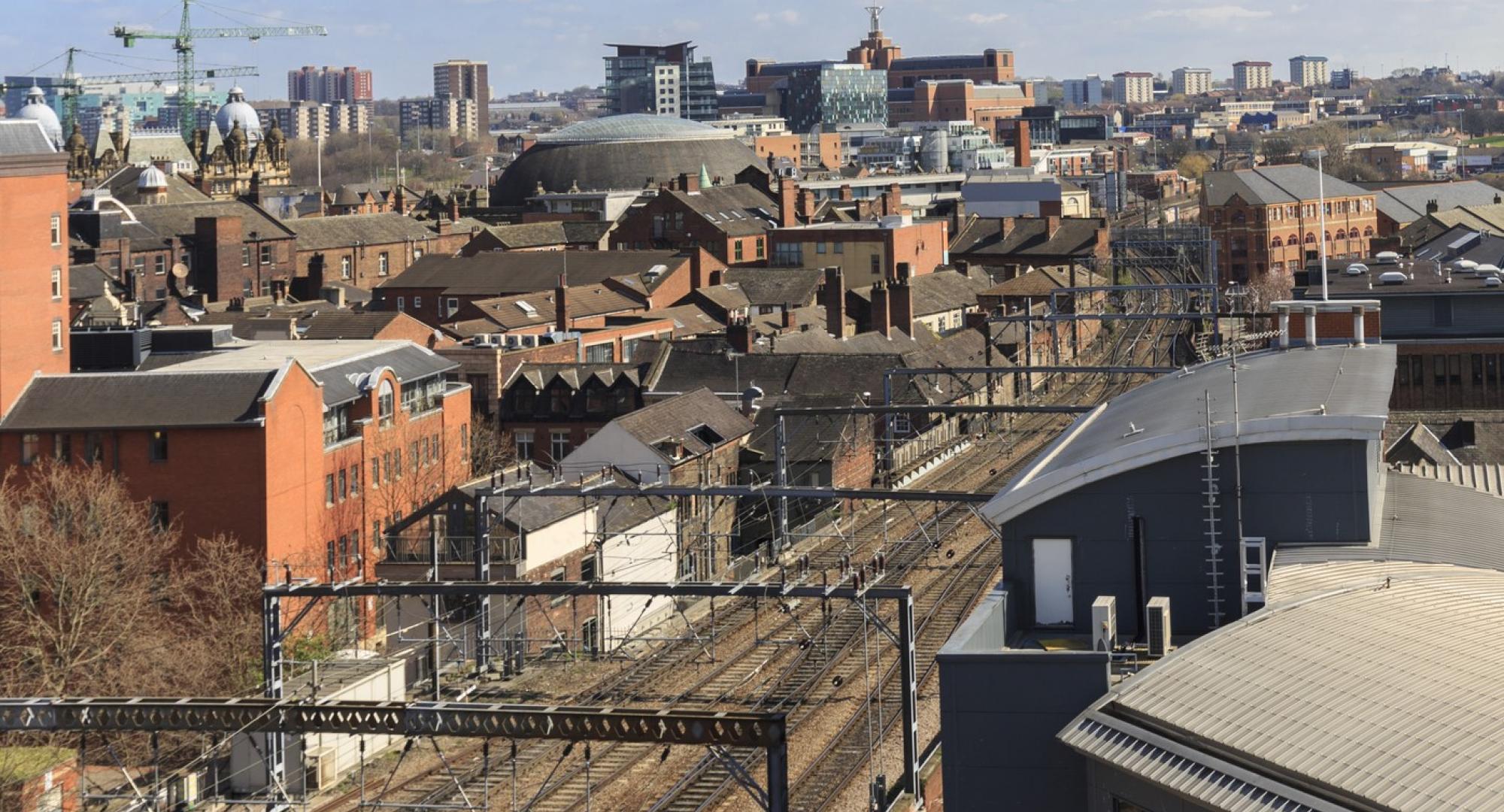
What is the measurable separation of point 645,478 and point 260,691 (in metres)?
13.9

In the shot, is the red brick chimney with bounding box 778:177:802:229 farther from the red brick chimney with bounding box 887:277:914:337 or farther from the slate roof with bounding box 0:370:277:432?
the slate roof with bounding box 0:370:277:432

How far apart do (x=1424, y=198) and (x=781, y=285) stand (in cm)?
5400

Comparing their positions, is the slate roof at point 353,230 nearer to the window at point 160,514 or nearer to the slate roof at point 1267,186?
the slate roof at point 1267,186

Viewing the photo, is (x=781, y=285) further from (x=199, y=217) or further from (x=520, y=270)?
(x=199, y=217)

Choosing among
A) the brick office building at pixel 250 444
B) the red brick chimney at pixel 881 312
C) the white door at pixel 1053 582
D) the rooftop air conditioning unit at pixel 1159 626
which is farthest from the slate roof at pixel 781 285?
the rooftop air conditioning unit at pixel 1159 626

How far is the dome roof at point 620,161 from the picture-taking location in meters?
126

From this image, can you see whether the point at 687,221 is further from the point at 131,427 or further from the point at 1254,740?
the point at 1254,740

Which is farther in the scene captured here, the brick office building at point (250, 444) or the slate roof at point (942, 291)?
the slate roof at point (942, 291)

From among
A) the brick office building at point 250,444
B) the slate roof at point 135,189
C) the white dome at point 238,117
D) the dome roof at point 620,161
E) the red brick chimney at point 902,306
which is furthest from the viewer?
the white dome at point 238,117

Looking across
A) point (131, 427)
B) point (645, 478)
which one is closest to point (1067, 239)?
point (645, 478)

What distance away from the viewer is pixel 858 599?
26.8 meters

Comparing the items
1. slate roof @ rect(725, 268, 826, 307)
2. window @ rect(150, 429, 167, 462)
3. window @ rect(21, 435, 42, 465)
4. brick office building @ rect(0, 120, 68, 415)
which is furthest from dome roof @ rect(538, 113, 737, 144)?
window @ rect(150, 429, 167, 462)

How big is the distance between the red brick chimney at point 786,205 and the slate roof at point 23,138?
5597 cm

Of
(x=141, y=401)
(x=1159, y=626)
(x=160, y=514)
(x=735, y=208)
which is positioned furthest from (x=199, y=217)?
(x=1159, y=626)
